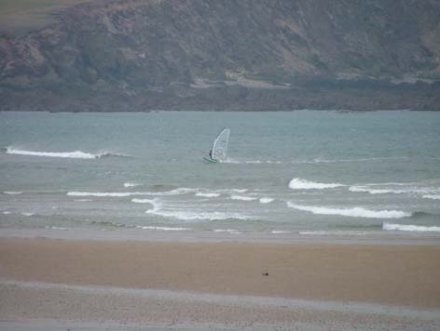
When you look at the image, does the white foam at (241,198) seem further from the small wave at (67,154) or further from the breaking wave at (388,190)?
the small wave at (67,154)

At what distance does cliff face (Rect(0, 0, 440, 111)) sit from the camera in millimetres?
89125

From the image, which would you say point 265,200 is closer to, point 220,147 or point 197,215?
point 197,215

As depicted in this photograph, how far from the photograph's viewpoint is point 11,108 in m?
88.4

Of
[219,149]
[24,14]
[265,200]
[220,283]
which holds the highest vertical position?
[24,14]

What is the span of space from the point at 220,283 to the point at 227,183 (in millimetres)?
15477

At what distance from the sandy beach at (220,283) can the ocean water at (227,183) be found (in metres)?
2.49

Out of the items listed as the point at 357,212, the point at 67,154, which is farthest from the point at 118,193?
the point at 67,154

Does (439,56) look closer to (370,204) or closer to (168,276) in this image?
(370,204)

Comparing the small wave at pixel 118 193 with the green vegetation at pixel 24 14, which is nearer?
the small wave at pixel 118 193

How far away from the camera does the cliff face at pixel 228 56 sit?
89.1 metres

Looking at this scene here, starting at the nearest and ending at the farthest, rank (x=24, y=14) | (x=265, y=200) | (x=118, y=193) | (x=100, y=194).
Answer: (x=265, y=200)
(x=100, y=194)
(x=118, y=193)
(x=24, y=14)

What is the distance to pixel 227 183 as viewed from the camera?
28.4 m

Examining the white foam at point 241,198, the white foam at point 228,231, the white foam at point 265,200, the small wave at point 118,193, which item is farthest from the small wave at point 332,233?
the small wave at point 118,193

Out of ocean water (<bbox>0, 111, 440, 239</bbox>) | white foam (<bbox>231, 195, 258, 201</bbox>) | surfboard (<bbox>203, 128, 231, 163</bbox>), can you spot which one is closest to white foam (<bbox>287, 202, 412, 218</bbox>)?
ocean water (<bbox>0, 111, 440, 239</bbox>)
